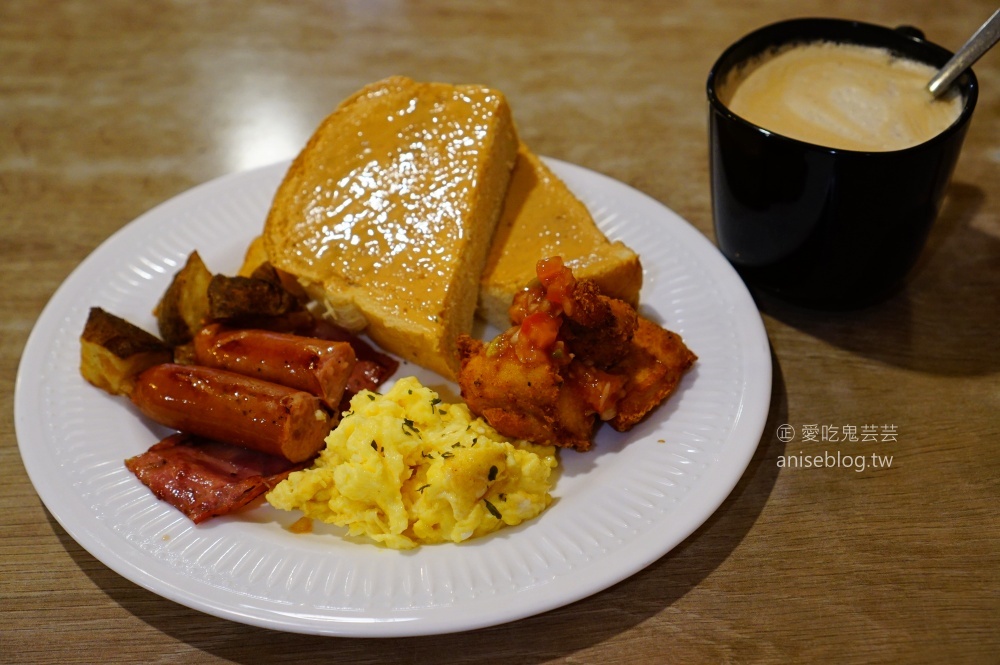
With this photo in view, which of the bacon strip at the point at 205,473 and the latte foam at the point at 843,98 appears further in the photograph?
the latte foam at the point at 843,98

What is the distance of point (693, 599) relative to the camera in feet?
5.57

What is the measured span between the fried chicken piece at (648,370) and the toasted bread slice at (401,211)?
1.68ft

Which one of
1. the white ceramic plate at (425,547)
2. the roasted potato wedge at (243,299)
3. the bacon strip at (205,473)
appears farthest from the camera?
the roasted potato wedge at (243,299)

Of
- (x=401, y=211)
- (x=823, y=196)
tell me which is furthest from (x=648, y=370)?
(x=401, y=211)

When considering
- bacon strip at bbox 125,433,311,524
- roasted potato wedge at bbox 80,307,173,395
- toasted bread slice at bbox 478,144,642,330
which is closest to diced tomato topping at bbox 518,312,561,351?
toasted bread slice at bbox 478,144,642,330

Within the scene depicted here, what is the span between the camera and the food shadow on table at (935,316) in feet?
7.36

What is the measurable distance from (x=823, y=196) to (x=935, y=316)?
0.62m

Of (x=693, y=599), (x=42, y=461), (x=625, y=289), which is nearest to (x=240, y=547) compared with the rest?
(x=42, y=461)

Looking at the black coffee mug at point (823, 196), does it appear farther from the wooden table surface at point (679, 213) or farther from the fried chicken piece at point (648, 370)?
the fried chicken piece at point (648, 370)

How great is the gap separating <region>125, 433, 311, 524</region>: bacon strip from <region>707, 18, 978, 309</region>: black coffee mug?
1400mm

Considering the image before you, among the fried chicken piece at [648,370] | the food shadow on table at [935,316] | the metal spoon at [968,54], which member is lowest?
the food shadow on table at [935,316]

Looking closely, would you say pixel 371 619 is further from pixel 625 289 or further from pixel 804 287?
pixel 804 287

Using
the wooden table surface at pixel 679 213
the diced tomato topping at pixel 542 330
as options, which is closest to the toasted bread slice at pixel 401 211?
the diced tomato topping at pixel 542 330

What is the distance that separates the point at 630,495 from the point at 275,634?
0.82 meters
